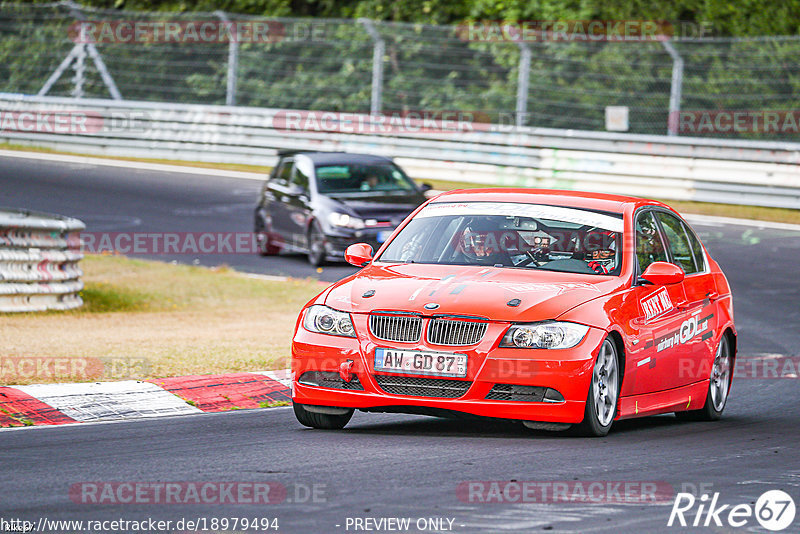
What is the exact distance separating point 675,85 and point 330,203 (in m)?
9.38

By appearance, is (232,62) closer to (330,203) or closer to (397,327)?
(330,203)

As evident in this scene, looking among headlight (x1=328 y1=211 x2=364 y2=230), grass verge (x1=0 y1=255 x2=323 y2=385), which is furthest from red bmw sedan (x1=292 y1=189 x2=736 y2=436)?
headlight (x1=328 y1=211 x2=364 y2=230)

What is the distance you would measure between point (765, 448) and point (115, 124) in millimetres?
25056

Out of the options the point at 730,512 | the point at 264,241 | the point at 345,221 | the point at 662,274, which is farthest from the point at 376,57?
the point at 730,512

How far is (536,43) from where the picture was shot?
91.2 feet

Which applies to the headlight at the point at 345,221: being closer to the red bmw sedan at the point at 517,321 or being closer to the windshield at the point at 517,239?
the red bmw sedan at the point at 517,321

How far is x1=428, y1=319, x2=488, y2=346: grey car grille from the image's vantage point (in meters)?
8.01

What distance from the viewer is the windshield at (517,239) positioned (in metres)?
9.02

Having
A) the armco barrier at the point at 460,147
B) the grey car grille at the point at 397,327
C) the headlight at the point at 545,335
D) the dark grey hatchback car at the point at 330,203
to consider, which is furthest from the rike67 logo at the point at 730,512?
the armco barrier at the point at 460,147

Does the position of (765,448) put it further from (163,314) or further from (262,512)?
(163,314)

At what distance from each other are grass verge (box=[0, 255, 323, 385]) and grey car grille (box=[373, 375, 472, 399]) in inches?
118

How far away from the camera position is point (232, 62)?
100 ft

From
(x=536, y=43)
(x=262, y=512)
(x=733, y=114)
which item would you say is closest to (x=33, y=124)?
(x=536, y=43)

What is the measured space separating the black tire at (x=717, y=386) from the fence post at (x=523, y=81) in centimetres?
1768
